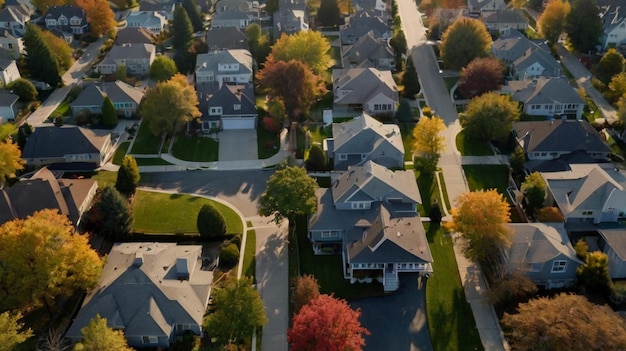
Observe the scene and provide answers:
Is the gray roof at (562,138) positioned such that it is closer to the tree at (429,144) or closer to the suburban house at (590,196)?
the suburban house at (590,196)

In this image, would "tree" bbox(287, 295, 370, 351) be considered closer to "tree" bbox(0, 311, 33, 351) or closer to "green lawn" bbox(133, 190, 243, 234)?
"green lawn" bbox(133, 190, 243, 234)

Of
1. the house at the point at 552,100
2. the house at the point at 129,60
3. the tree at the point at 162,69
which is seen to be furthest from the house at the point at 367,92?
the house at the point at 129,60

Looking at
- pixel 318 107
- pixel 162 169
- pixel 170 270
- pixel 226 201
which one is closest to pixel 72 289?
pixel 170 270

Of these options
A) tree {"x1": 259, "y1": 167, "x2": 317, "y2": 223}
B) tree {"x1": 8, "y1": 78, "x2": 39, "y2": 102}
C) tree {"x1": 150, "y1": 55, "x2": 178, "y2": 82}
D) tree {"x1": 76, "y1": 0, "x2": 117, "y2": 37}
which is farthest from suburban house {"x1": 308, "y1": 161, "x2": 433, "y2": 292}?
tree {"x1": 76, "y1": 0, "x2": 117, "y2": 37}

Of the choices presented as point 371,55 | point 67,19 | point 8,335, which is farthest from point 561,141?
point 67,19

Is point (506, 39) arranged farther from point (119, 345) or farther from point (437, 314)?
point (119, 345)

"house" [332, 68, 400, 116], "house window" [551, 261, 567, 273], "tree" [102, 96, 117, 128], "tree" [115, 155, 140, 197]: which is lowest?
"house window" [551, 261, 567, 273]

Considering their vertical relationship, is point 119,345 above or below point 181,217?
below
